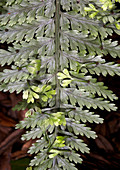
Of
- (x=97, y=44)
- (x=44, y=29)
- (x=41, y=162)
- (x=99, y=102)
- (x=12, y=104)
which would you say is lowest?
Answer: (x=12, y=104)

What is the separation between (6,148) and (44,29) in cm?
203

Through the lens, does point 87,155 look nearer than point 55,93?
No

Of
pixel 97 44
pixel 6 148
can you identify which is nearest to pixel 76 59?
pixel 97 44

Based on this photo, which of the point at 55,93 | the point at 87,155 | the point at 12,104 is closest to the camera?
the point at 55,93

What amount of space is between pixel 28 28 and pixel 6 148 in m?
2.02

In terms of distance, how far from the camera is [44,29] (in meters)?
1.65

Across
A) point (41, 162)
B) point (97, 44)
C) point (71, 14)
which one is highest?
point (71, 14)

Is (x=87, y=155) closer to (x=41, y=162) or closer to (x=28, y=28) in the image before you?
(x=41, y=162)

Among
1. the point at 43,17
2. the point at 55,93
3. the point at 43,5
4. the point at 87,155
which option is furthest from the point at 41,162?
the point at 87,155

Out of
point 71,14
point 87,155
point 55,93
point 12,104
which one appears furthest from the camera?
point 12,104

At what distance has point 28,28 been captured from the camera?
1610 millimetres

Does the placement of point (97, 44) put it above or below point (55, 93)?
above

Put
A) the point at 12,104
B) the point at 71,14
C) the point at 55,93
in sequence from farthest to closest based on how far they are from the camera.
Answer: the point at 12,104 → the point at 71,14 → the point at 55,93

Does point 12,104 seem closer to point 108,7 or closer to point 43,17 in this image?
point 43,17
